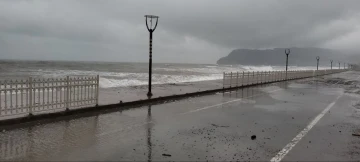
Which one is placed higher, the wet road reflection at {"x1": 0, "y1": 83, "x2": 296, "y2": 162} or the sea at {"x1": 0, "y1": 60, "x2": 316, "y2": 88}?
the sea at {"x1": 0, "y1": 60, "x2": 316, "y2": 88}

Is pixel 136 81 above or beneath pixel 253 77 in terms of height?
beneath

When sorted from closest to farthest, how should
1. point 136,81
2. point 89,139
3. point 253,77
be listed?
point 89,139 < point 253,77 < point 136,81

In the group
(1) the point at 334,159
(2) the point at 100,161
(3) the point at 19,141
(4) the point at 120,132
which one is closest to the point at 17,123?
(3) the point at 19,141

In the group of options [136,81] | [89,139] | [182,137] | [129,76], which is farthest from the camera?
[129,76]

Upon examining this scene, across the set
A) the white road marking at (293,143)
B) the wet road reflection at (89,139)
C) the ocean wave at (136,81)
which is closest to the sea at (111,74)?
the ocean wave at (136,81)

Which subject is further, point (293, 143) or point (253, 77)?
point (253, 77)

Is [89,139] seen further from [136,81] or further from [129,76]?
[129,76]

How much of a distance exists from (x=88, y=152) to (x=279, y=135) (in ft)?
15.6

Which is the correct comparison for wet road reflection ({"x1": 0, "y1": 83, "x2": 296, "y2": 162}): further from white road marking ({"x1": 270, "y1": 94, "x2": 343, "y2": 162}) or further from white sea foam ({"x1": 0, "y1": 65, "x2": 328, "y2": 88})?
white sea foam ({"x1": 0, "y1": 65, "x2": 328, "y2": 88})

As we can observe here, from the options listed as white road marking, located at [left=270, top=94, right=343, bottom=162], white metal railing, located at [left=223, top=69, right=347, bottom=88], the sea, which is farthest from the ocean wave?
white road marking, located at [left=270, top=94, right=343, bottom=162]

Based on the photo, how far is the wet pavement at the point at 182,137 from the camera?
6016mm

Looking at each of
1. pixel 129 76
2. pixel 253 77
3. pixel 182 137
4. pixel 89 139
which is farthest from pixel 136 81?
pixel 89 139

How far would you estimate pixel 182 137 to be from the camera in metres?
7.47

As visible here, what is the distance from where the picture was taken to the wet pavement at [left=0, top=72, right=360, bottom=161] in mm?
6016
